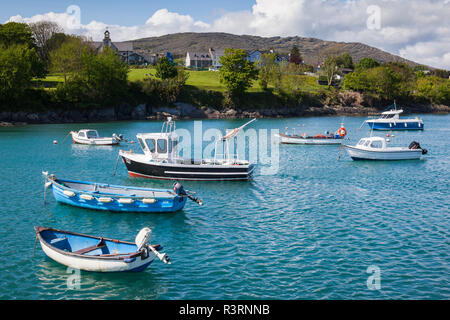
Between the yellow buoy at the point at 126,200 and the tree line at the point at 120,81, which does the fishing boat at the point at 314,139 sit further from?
the tree line at the point at 120,81

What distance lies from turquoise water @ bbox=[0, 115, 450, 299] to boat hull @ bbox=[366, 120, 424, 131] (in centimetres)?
4627

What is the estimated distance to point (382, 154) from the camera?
47.7 meters

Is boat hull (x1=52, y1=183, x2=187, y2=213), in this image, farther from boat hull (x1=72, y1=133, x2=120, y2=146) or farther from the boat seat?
boat hull (x1=72, y1=133, x2=120, y2=146)

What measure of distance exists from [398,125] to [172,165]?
67461mm

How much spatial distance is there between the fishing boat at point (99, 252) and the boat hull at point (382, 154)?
34.4 metres

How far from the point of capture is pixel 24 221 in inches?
1005

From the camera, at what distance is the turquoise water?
688 inches

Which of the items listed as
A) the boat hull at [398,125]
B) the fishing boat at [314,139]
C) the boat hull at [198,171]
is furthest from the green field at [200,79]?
the boat hull at [198,171]

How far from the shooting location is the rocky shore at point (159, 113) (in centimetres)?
8788

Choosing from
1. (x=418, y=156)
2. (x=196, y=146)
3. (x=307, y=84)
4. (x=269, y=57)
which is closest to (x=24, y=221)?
(x=196, y=146)

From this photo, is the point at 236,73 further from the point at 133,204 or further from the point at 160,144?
the point at 133,204

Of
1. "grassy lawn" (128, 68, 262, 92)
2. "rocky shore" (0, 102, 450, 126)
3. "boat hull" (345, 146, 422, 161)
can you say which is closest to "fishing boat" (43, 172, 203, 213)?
"boat hull" (345, 146, 422, 161)
